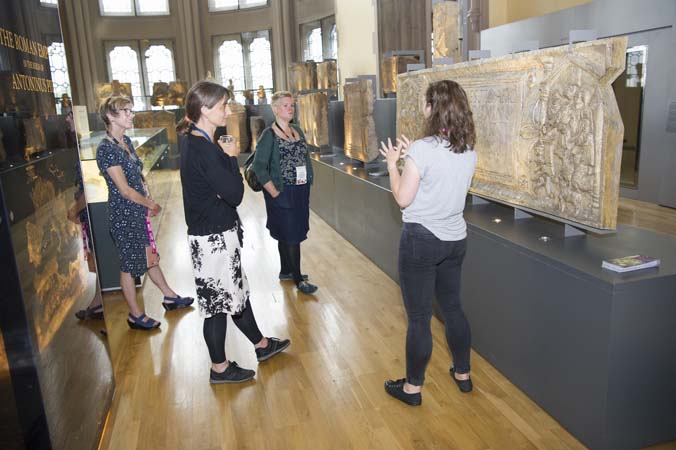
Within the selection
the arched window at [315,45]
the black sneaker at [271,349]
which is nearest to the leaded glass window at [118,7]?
the arched window at [315,45]

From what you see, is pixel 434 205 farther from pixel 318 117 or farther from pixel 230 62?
pixel 230 62

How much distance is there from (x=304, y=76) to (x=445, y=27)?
26.1 feet

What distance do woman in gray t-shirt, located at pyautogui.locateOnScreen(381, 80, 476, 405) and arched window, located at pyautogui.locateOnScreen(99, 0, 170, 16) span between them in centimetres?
2035

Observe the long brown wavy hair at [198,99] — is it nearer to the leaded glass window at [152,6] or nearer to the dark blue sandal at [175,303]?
the dark blue sandal at [175,303]

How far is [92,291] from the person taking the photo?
2816mm

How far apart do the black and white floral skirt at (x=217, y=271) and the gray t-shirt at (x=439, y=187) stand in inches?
41.1

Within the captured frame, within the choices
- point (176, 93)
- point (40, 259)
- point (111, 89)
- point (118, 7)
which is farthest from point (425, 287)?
point (118, 7)

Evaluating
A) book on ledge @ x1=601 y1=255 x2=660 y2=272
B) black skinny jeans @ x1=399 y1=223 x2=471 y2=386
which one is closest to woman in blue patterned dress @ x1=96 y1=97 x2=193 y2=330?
black skinny jeans @ x1=399 y1=223 x2=471 y2=386

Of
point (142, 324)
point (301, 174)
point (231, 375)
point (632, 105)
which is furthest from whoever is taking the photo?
point (632, 105)

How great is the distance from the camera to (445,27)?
18.9ft

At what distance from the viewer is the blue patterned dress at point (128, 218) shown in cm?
390

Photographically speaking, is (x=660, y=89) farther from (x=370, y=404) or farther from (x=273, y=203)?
(x=370, y=404)

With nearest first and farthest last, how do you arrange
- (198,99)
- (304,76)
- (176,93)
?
(198,99), (304,76), (176,93)

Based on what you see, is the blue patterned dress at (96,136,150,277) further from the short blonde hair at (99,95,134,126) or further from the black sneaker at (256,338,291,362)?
the black sneaker at (256,338,291,362)
